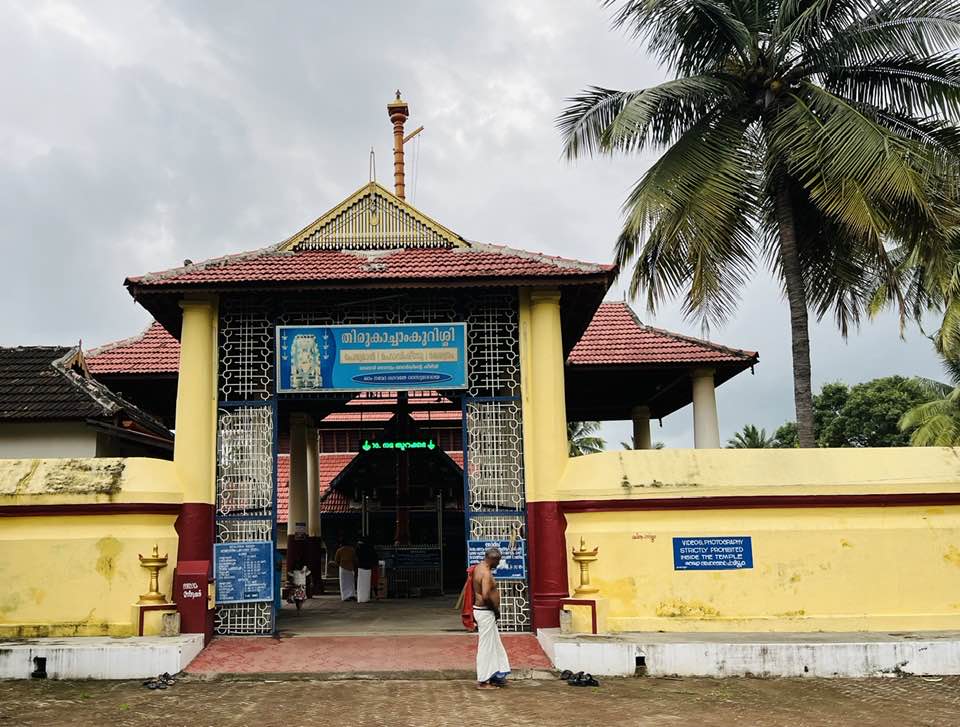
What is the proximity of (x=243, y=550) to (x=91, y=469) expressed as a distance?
6.56 ft

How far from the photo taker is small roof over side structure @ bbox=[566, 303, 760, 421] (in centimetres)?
1670

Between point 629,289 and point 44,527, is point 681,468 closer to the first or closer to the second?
point 629,289

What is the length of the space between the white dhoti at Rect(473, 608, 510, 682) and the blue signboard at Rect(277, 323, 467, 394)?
3268mm

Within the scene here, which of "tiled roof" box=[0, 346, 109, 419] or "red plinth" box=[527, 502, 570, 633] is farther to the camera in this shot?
"tiled roof" box=[0, 346, 109, 419]

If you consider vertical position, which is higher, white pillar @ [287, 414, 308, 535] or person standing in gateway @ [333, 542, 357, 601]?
white pillar @ [287, 414, 308, 535]

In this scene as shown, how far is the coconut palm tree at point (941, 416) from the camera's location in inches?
1029

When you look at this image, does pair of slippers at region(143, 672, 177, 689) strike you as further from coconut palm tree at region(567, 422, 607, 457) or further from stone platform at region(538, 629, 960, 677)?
coconut palm tree at region(567, 422, 607, 457)

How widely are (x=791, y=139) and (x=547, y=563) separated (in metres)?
6.96

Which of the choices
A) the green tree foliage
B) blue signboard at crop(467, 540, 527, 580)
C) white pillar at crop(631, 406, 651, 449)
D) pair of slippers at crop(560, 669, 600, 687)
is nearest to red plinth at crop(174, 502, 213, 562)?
blue signboard at crop(467, 540, 527, 580)

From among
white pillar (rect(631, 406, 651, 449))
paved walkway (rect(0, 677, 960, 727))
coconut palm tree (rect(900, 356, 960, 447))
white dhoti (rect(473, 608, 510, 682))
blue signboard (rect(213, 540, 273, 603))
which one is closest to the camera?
paved walkway (rect(0, 677, 960, 727))

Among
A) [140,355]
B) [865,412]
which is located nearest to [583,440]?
[865,412]

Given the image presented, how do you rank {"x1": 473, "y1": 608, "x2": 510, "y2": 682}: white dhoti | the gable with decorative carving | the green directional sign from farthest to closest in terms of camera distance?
the green directional sign
the gable with decorative carving
{"x1": 473, "y1": 608, "x2": 510, "y2": 682}: white dhoti

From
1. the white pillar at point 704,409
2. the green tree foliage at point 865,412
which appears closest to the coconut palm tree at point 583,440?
the green tree foliage at point 865,412

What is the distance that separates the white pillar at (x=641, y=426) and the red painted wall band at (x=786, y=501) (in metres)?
10.7
